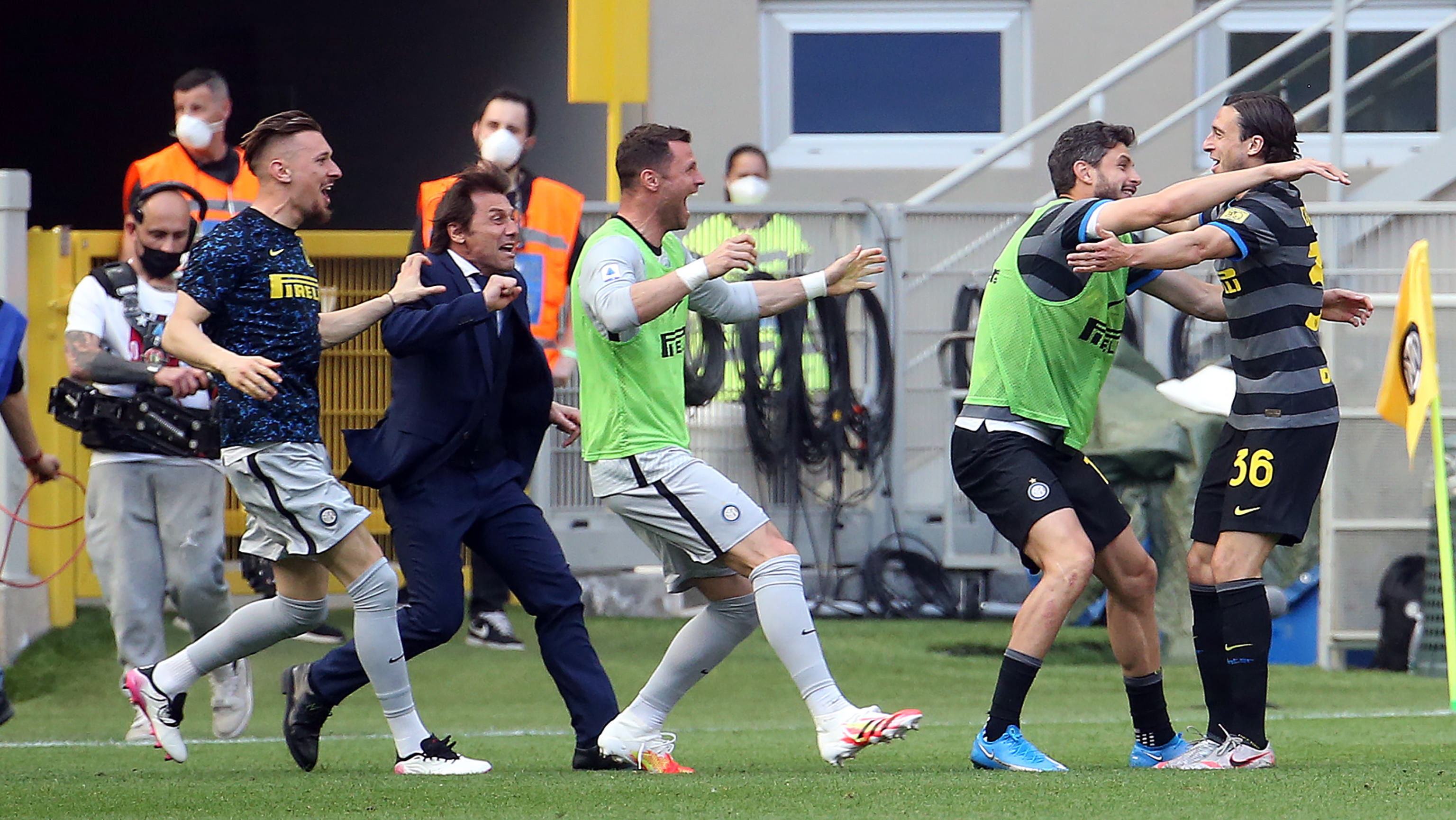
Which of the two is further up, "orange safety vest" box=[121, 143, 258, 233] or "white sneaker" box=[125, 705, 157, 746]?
"orange safety vest" box=[121, 143, 258, 233]

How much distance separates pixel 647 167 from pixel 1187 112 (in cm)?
710

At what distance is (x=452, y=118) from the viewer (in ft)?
52.9

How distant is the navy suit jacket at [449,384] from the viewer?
6.11 meters

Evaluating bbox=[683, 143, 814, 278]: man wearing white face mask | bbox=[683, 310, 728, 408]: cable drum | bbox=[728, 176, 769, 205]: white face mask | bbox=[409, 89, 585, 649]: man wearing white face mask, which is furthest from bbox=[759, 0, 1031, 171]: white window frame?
bbox=[409, 89, 585, 649]: man wearing white face mask

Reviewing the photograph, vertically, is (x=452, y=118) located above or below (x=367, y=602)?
above

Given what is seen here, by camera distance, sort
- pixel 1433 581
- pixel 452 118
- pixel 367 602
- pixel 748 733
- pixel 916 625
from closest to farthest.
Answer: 1. pixel 367 602
2. pixel 748 733
3. pixel 1433 581
4. pixel 916 625
5. pixel 452 118

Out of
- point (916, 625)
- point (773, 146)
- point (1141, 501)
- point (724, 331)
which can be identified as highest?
point (773, 146)

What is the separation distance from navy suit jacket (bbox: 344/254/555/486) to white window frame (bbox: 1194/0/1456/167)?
690 cm

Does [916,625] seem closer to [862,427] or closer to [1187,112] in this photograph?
[862,427]

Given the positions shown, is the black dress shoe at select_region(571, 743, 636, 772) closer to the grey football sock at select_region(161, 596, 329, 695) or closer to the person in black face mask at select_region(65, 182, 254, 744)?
the grey football sock at select_region(161, 596, 329, 695)

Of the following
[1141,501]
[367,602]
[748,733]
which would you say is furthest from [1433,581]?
[367,602]

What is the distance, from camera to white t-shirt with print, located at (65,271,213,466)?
305 inches

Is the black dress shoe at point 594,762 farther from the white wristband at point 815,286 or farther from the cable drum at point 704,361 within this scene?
the cable drum at point 704,361

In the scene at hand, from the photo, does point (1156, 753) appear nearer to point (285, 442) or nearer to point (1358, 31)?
point (285, 442)
